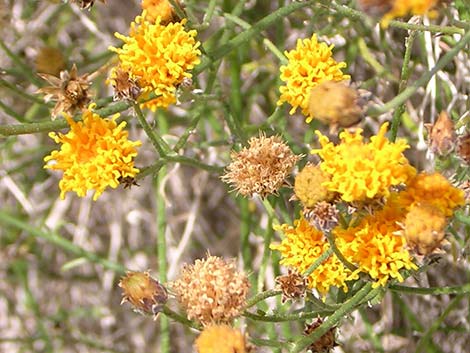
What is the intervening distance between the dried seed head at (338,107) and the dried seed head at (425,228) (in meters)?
0.17

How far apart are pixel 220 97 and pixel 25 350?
1436 mm

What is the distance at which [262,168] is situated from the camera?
58.6 inches

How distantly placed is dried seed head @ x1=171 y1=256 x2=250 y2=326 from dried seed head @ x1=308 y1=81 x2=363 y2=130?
330 millimetres

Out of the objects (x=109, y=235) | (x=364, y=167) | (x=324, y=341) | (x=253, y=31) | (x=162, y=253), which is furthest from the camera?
(x=109, y=235)

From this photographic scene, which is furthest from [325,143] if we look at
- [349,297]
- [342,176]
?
[349,297]

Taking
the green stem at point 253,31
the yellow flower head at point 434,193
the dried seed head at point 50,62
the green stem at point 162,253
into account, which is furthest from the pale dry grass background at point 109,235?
the yellow flower head at point 434,193

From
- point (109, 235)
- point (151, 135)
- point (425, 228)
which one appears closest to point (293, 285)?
point (425, 228)

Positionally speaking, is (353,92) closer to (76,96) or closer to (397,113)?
(397,113)

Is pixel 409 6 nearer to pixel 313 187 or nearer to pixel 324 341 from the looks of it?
pixel 313 187

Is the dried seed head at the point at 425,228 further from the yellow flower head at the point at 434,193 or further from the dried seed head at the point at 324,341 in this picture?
the dried seed head at the point at 324,341

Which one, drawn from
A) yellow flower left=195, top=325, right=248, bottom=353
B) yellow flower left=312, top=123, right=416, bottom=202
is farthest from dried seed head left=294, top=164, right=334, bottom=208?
yellow flower left=195, top=325, right=248, bottom=353

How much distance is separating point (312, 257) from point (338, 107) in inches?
13.0

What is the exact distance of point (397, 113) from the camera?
1484mm

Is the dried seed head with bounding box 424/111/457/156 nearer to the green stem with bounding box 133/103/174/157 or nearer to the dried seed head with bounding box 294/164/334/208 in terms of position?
the dried seed head with bounding box 294/164/334/208
